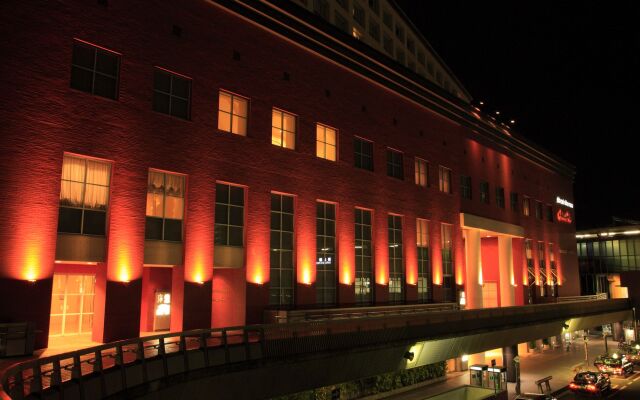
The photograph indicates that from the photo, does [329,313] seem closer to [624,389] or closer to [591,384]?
[591,384]

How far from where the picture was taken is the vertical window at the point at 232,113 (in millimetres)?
23203

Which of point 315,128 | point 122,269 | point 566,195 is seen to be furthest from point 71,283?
point 566,195

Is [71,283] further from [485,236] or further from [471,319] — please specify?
[485,236]

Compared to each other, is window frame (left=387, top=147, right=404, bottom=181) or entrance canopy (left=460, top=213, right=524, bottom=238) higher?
window frame (left=387, top=147, right=404, bottom=181)

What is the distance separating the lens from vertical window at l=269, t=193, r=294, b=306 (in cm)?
2410

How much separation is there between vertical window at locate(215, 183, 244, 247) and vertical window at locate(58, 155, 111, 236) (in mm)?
4857

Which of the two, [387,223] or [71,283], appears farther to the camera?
[387,223]

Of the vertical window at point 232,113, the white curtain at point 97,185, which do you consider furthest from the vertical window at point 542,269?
Result: the white curtain at point 97,185

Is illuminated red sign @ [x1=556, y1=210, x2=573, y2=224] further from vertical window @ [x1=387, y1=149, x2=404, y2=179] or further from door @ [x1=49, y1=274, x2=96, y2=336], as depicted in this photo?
door @ [x1=49, y1=274, x2=96, y2=336]

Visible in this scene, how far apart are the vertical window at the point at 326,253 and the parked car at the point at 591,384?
15.4 metres

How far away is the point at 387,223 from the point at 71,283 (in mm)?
16990

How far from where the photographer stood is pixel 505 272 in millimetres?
44438

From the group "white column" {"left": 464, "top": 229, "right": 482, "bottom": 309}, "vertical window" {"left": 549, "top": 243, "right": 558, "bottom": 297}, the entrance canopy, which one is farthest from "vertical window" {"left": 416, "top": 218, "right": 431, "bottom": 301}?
"vertical window" {"left": 549, "top": 243, "right": 558, "bottom": 297}

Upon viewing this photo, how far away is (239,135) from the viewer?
920 inches
